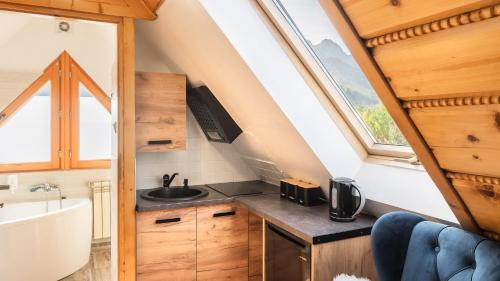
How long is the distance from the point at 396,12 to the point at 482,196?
722 millimetres

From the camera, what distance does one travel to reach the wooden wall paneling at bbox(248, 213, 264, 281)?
2.79 metres

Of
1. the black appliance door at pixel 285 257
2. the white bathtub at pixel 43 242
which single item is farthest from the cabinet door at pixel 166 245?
the white bathtub at pixel 43 242

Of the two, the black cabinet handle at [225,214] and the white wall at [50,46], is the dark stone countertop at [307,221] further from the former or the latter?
the white wall at [50,46]

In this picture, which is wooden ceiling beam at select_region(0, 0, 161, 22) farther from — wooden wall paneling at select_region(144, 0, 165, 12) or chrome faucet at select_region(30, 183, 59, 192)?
chrome faucet at select_region(30, 183, 59, 192)

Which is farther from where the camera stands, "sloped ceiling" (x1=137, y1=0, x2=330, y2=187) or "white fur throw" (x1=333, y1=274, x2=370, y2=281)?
"sloped ceiling" (x1=137, y1=0, x2=330, y2=187)

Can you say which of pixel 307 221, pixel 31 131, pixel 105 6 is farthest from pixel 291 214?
pixel 31 131

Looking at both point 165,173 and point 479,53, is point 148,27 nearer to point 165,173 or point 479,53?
point 165,173

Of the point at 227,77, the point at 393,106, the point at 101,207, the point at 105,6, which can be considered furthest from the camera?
the point at 101,207

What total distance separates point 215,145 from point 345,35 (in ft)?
7.75

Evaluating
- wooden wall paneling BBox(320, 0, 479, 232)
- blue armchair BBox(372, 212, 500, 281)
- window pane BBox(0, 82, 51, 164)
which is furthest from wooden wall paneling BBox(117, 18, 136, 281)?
window pane BBox(0, 82, 51, 164)

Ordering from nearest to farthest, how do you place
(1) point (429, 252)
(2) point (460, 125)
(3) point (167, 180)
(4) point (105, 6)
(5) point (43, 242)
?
(2) point (460, 125) → (1) point (429, 252) → (4) point (105, 6) → (3) point (167, 180) → (5) point (43, 242)

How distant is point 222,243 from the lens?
8.89ft

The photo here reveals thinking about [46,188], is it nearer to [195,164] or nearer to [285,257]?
[195,164]

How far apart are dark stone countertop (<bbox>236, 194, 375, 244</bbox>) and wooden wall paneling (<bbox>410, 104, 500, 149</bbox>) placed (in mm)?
834
